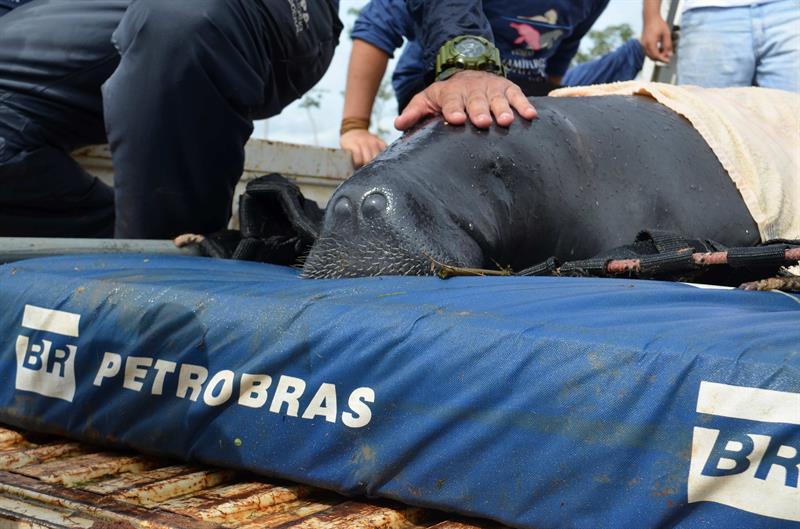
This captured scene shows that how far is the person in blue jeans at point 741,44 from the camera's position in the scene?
3553 millimetres

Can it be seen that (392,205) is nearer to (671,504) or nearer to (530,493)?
(530,493)

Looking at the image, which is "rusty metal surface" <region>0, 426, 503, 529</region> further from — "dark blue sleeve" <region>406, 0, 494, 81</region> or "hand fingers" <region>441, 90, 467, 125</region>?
"dark blue sleeve" <region>406, 0, 494, 81</region>

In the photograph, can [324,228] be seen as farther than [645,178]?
No

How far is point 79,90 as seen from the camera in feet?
9.50

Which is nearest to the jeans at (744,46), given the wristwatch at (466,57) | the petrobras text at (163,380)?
the wristwatch at (466,57)

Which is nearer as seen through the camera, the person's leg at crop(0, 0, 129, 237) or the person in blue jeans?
the person's leg at crop(0, 0, 129, 237)

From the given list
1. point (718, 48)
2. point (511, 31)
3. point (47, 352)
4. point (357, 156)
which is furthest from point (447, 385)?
point (718, 48)

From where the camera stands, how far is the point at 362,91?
371 centimetres

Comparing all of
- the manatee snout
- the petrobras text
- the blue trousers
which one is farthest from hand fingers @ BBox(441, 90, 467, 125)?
the petrobras text

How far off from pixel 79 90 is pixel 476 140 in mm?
1361

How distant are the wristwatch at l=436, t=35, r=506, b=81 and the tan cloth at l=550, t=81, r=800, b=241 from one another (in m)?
0.34

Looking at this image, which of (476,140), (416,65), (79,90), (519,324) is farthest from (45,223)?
(519,324)

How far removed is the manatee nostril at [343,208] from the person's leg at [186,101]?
71 centimetres

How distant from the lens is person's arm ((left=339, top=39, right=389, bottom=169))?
355 centimetres
